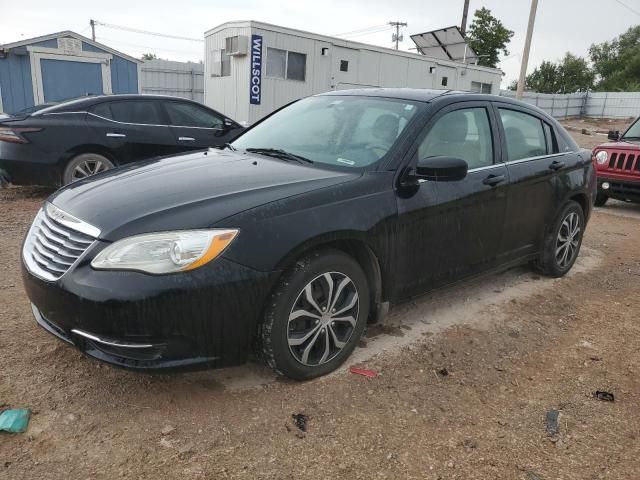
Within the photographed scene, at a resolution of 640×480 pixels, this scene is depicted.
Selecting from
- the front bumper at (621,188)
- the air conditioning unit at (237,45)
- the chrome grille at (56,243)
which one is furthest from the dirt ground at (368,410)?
the air conditioning unit at (237,45)

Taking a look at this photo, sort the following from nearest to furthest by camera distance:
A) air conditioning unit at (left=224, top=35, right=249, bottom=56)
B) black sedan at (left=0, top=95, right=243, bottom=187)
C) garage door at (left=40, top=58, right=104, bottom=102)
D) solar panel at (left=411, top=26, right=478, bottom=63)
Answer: black sedan at (left=0, top=95, right=243, bottom=187), air conditioning unit at (left=224, top=35, right=249, bottom=56), garage door at (left=40, top=58, right=104, bottom=102), solar panel at (left=411, top=26, right=478, bottom=63)

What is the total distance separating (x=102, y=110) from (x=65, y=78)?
8462 mm

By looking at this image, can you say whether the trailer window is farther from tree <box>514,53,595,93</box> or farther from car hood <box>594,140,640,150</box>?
tree <box>514,53,595,93</box>

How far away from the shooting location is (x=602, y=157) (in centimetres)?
870

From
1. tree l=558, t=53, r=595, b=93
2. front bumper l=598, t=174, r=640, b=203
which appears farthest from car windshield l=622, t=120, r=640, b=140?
tree l=558, t=53, r=595, b=93

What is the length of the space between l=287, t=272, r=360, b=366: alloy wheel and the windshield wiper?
0.88 meters

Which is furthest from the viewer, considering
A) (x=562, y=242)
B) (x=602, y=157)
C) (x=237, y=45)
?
(x=237, y=45)

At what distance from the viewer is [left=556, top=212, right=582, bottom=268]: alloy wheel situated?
4922mm

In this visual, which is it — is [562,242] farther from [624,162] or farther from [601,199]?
[601,199]

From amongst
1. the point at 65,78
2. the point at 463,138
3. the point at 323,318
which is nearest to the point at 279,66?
the point at 65,78

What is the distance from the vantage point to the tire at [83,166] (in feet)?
23.0

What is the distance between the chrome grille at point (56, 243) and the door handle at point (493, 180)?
8.57 ft

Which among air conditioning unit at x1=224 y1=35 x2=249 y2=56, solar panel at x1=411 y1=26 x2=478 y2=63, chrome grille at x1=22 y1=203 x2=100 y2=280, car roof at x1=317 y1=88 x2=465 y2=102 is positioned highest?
solar panel at x1=411 y1=26 x2=478 y2=63

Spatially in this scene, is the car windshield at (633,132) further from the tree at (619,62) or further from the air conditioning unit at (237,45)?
the tree at (619,62)
